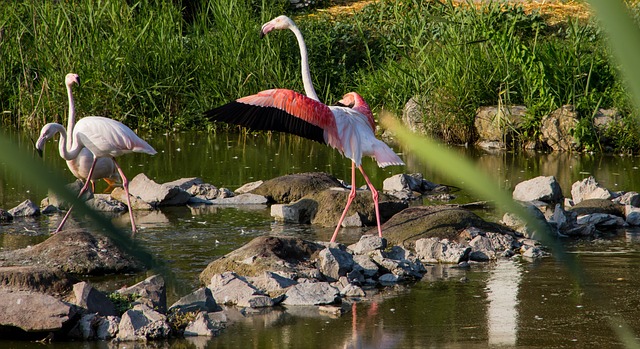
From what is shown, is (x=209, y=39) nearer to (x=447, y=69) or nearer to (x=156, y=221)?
(x=447, y=69)

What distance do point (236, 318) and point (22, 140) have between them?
874 cm

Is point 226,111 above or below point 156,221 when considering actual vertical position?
above

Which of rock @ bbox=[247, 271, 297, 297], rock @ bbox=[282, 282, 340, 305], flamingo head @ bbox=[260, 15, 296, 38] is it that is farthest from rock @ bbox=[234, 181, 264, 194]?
rock @ bbox=[282, 282, 340, 305]

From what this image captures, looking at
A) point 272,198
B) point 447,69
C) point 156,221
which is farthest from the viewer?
point 447,69

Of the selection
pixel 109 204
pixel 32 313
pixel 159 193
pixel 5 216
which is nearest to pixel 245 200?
pixel 159 193

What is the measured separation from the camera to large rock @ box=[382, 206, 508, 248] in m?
6.47

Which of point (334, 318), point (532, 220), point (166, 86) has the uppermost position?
point (166, 86)

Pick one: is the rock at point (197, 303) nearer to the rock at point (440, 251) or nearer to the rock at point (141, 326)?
the rock at point (141, 326)

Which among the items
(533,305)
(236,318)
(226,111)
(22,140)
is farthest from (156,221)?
(22,140)

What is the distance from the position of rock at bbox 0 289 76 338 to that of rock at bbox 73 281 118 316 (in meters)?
0.14

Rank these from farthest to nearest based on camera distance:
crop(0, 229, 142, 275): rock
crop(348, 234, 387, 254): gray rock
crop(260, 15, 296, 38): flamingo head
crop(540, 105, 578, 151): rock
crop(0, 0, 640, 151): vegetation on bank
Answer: crop(0, 0, 640, 151): vegetation on bank, crop(540, 105, 578, 151): rock, crop(260, 15, 296, 38): flamingo head, crop(348, 234, 387, 254): gray rock, crop(0, 229, 142, 275): rock

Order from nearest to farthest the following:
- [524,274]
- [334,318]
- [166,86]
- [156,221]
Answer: [334,318] < [524,274] < [156,221] < [166,86]

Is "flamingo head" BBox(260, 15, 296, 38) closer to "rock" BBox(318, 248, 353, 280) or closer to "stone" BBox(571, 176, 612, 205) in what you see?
"rock" BBox(318, 248, 353, 280)

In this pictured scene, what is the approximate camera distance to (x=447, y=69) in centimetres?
1221
